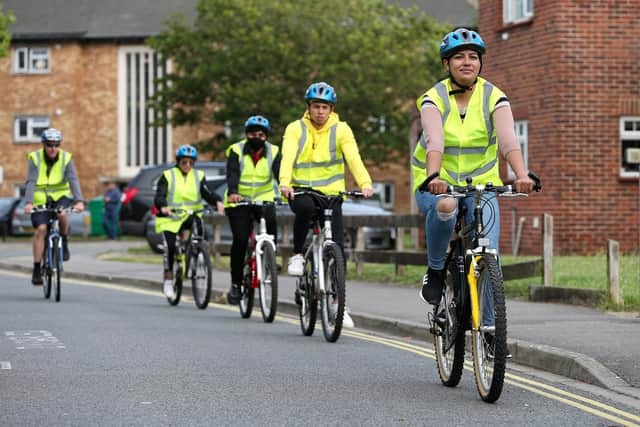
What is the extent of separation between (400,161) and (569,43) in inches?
1080

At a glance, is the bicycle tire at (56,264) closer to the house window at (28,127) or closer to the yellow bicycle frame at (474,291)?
the yellow bicycle frame at (474,291)

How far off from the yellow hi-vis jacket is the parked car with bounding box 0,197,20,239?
28.7 meters

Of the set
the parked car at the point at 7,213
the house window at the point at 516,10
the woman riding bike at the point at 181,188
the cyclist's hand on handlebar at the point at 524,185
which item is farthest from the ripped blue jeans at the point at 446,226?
the parked car at the point at 7,213

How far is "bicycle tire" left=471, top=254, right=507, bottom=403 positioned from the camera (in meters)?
6.66

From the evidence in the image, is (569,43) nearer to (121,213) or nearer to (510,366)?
(121,213)

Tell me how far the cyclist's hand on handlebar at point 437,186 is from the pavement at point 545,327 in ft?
5.71

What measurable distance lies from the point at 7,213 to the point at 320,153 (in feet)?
97.5

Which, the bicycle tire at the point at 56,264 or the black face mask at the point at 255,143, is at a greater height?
the black face mask at the point at 255,143

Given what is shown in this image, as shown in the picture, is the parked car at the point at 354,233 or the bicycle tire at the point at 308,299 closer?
the bicycle tire at the point at 308,299

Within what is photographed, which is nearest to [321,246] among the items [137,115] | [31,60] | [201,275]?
[201,275]

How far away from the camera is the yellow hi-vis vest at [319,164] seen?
10.7 m

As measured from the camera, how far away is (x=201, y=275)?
551 inches

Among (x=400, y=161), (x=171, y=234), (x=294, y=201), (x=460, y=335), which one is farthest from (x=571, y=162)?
(x=400, y=161)

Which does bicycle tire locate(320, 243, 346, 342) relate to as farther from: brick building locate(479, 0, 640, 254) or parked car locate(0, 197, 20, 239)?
parked car locate(0, 197, 20, 239)
